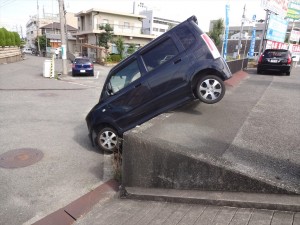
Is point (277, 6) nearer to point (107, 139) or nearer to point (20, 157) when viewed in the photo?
point (107, 139)

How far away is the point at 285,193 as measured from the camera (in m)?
2.61

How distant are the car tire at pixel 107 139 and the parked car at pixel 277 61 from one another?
1116cm

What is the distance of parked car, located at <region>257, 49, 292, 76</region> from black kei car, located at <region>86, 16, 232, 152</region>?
969 cm

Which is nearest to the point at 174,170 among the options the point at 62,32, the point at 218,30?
the point at 62,32

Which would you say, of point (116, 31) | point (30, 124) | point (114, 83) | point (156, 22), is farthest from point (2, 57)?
point (156, 22)

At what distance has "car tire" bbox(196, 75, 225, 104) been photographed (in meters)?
4.97

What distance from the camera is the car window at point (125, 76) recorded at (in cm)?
495

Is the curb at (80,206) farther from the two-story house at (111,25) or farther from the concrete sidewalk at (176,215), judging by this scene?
the two-story house at (111,25)

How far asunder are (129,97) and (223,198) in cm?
275

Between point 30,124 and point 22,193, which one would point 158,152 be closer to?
point 22,193

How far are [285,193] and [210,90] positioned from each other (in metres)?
2.78

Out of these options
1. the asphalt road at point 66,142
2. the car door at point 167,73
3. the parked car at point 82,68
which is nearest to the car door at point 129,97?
the car door at point 167,73

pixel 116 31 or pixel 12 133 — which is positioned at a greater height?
pixel 116 31

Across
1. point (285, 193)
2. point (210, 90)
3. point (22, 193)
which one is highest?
point (210, 90)
